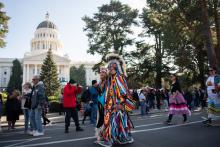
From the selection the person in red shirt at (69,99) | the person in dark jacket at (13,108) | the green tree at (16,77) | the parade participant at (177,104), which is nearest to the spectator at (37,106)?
the person in red shirt at (69,99)

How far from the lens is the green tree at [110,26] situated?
4094 cm

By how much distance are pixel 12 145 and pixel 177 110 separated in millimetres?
6239

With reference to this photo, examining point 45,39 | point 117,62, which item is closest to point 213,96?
point 117,62

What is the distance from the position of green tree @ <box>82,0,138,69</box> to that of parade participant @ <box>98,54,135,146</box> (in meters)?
34.3

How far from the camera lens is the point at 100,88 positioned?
668cm

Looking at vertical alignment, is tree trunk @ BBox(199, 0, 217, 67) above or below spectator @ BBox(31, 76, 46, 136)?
above

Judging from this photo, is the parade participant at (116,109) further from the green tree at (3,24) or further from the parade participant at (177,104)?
the green tree at (3,24)

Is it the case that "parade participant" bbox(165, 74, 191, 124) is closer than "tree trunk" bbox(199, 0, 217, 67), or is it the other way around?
"parade participant" bbox(165, 74, 191, 124)

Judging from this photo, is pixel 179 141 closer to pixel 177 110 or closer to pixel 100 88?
pixel 100 88

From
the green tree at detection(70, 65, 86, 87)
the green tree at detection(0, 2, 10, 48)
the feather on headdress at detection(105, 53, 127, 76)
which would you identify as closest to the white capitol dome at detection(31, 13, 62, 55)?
the green tree at detection(70, 65, 86, 87)

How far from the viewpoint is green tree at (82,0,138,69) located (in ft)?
134

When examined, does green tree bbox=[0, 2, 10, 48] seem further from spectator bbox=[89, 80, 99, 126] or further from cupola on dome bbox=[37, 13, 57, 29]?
cupola on dome bbox=[37, 13, 57, 29]

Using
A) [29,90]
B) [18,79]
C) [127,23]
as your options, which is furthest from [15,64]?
[29,90]

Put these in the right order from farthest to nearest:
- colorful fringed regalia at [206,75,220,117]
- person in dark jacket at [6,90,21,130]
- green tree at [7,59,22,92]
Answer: green tree at [7,59,22,92]
person in dark jacket at [6,90,21,130]
colorful fringed regalia at [206,75,220,117]
